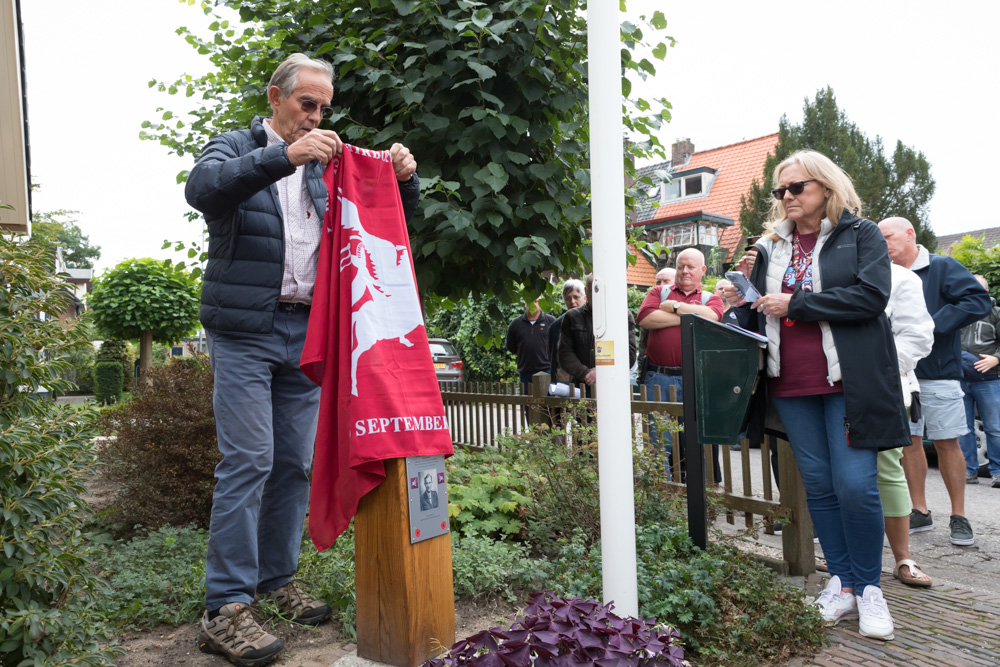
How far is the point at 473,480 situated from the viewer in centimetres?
447

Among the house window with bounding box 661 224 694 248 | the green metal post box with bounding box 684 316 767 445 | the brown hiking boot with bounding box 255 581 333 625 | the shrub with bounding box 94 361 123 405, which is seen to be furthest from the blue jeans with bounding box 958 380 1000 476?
the house window with bounding box 661 224 694 248

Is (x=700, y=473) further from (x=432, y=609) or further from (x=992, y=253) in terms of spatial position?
(x=992, y=253)

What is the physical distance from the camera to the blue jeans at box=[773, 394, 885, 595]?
305 centimetres

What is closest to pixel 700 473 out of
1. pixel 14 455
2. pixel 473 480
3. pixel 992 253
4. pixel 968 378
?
pixel 473 480

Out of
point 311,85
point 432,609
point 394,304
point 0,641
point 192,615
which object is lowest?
point 192,615

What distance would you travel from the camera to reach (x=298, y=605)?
2.83 m

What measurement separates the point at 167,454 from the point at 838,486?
4027 mm

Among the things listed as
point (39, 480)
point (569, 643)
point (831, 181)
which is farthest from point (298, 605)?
point (831, 181)

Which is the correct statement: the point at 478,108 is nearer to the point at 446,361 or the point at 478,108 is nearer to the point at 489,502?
the point at 489,502

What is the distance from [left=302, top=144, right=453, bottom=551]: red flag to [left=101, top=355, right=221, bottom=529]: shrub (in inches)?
93.1

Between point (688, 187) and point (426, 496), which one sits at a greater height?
point (688, 187)

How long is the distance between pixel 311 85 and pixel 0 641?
6.87 feet

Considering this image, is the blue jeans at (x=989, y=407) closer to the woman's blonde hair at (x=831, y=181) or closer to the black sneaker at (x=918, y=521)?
the black sneaker at (x=918, y=521)

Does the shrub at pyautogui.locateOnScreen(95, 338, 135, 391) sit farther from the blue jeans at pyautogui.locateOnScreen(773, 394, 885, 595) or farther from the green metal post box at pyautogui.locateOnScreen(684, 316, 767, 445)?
the blue jeans at pyautogui.locateOnScreen(773, 394, 885, 595)
